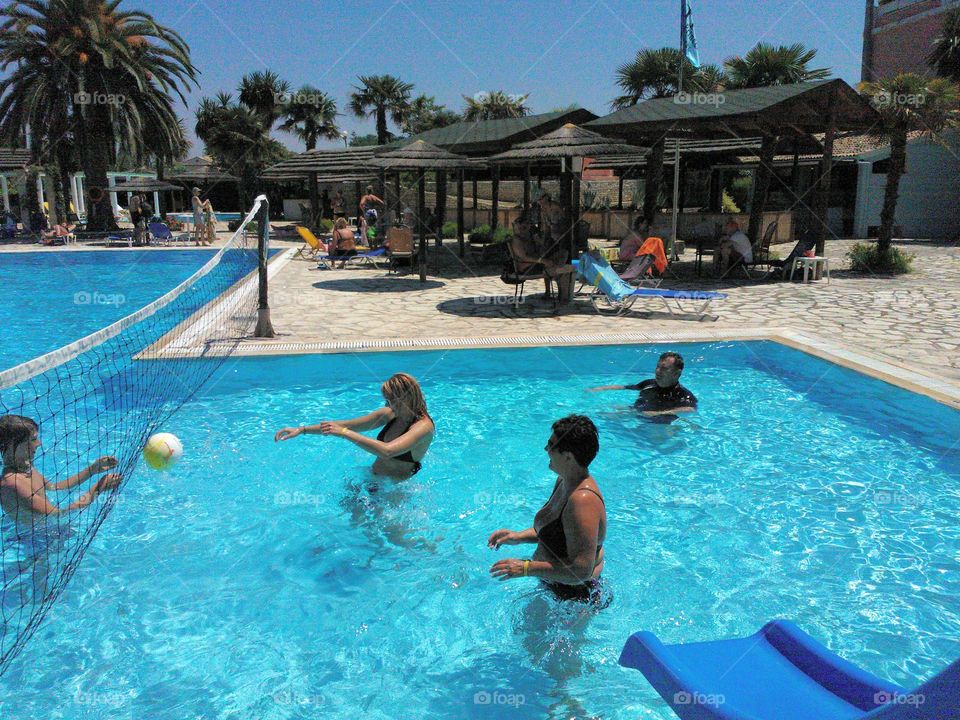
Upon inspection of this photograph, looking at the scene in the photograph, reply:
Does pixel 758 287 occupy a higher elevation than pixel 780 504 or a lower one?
higher

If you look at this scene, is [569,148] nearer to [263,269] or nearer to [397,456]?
[263,269]

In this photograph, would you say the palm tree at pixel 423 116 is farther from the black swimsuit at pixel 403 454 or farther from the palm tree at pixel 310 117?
the black swimsuit at pixel 403 454

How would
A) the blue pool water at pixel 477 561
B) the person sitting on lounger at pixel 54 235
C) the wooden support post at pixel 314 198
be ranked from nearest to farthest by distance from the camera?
1. the blue pool water at pixel 477 561
2. the wooden support post at pixel 314 198
3. the person sitting on lounger at pixel 54 235

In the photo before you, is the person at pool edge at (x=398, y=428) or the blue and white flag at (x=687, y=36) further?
the blue and white flag at (x=687, y=36)

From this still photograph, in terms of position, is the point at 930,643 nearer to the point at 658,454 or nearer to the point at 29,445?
the point at 658,454

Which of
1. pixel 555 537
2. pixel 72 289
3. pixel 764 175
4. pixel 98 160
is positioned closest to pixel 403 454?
pixel 555 537

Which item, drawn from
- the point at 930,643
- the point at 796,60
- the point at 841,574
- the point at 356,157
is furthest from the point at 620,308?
the point at 796,60

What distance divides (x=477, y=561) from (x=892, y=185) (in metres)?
15.0

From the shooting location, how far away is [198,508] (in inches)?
228

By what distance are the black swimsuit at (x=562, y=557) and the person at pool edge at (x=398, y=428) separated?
4.39 ft

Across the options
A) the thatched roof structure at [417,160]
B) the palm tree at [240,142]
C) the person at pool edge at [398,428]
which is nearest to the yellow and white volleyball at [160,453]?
the person at pool edge at [398,428]

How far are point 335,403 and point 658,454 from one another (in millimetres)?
3639

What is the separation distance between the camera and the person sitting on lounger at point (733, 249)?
1515cm

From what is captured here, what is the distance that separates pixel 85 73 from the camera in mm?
26469
